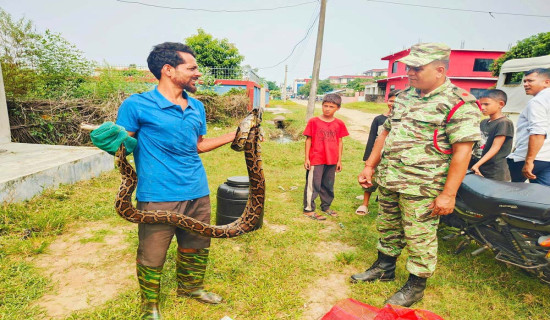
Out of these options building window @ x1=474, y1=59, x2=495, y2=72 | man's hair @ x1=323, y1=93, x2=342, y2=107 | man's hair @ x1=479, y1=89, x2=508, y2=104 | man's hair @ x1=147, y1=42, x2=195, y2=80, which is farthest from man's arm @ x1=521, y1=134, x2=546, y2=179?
building window @ x1=474, y1=59, x2=495, y2=72

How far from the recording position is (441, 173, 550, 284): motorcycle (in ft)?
8.98

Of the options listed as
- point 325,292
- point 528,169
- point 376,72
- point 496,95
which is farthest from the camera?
point 376,72

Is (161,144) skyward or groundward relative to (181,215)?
skyward

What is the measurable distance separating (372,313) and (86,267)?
10.8 ft

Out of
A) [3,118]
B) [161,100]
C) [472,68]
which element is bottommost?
[3,118]

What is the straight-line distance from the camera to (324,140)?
16.7 ft

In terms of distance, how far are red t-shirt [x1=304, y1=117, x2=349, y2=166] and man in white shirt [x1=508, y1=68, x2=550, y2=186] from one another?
256cm

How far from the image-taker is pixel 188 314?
2.78 metres

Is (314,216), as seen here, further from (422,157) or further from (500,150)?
(500,150)

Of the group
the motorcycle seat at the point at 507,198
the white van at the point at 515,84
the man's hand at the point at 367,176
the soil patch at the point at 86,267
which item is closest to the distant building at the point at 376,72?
the white van at the point at 515,84

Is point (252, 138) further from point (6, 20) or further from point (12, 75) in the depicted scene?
point (6, 20)

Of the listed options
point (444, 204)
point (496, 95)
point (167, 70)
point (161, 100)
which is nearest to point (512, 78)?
point (496, 95)

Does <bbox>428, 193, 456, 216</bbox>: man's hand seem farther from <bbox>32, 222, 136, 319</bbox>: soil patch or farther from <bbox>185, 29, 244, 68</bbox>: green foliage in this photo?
<bbox>185, 29, 244, 68</bbox>: green foliage

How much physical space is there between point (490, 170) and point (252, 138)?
153 inches
